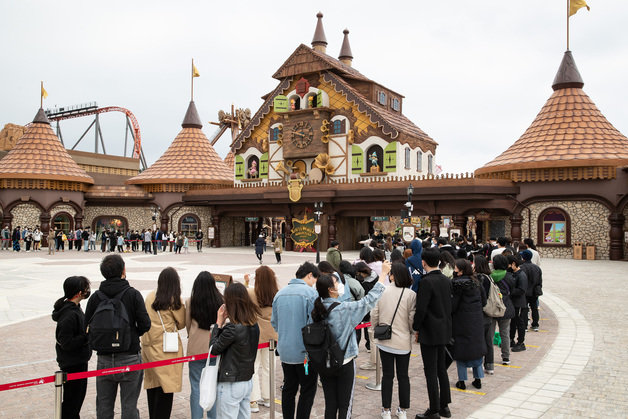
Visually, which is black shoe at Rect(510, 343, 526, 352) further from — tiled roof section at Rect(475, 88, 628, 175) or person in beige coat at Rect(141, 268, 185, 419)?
tiled roof section at Rect(475, 88, 628, 175)

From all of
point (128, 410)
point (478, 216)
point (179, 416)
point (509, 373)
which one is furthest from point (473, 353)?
point (478, 216)

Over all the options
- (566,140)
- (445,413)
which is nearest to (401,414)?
(445,413)

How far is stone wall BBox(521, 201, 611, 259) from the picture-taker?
2586 cm

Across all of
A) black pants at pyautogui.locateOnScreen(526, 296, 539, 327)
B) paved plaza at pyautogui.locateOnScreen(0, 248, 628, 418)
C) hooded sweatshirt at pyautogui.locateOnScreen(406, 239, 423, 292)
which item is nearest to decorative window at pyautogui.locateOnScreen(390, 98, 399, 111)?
paved plaza at pyautogui.locateOnScreen(0, 248, 628, 418)

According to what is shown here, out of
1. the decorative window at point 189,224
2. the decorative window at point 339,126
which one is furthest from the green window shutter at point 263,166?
the decorative window at point 339,126

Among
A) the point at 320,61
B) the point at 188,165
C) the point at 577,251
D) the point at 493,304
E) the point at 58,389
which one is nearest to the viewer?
the point at 58,389

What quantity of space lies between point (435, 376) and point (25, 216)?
35.4 meters

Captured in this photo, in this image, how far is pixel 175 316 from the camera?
492cm

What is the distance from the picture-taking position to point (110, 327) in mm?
4469

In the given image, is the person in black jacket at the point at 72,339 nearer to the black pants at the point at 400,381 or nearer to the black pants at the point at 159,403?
the black pants at the point at 159,403

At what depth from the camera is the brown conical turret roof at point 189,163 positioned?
37.4 meters

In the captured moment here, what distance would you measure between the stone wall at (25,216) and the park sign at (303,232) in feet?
59.4

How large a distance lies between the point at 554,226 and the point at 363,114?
14251 millimetres

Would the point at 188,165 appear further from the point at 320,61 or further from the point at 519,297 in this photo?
the point at 519,297
